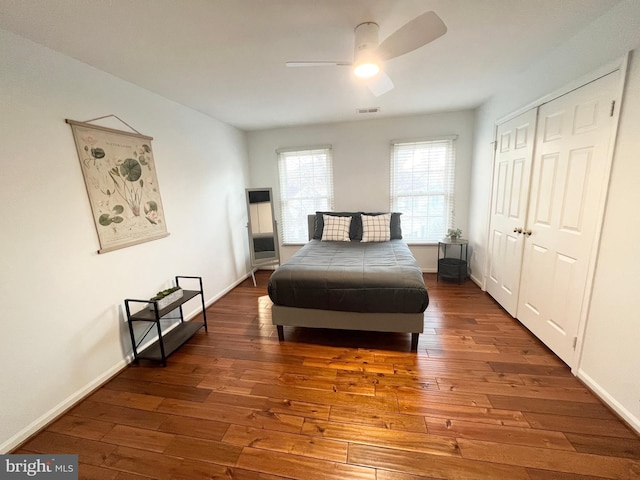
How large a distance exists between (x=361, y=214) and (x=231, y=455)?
3137mm

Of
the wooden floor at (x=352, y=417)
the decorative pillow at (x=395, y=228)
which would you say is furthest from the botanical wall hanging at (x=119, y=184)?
the decorative pillow at (x=395, y=228)

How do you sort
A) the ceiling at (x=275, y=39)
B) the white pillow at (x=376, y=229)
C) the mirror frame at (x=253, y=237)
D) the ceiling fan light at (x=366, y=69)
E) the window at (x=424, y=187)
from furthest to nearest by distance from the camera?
1. the mirror frame at (x=253, y=237)
2. the window at (x=424, y=187)
3. the white pillow at (x=376, y=229)
4. the ceiling fan light at (x=366, y=69)
5. the ceiling at (x=275, y=39)

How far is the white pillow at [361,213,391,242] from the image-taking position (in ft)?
A: 11.8

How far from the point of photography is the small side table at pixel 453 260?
145 inches

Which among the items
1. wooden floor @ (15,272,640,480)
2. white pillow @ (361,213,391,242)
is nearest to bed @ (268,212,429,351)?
wooden floor @ (15,272,640,480)

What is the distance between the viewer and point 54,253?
1.72 metres

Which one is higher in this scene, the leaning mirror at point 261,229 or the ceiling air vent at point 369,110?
the ceiling air vent at point 369,110

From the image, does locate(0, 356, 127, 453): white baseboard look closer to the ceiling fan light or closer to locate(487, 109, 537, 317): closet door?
the ceiling fan light

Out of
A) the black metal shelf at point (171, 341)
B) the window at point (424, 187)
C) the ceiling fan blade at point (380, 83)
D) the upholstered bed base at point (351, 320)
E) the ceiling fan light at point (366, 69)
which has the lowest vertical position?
the black metal shelf at point (171, 341)

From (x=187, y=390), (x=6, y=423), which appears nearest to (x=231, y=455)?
(x=187, y=390)

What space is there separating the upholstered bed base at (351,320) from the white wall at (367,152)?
223cm

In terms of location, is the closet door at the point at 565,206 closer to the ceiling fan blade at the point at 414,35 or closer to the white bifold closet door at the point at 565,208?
the white bifold closet door at the point at 565,208

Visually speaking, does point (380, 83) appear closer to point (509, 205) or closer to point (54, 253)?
point (509, 205)

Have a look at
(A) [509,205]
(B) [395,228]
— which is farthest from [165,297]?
(A) [509,205]
